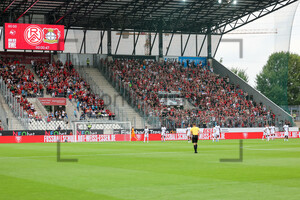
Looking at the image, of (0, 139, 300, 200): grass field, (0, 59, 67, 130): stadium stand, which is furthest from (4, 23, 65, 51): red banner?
(0, 139, 300, 200): grass field

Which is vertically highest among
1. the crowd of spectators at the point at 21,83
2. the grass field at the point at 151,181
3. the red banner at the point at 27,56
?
the red banner at the point at 27,56

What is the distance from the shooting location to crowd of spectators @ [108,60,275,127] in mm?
61688

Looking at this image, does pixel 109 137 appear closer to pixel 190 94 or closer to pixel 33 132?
pixel 33 132

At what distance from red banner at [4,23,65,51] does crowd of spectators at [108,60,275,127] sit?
9531 mm

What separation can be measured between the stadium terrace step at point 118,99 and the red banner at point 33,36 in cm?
746

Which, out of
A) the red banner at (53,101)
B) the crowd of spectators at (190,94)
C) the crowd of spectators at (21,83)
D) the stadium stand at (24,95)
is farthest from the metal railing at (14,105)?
the crowd of spectators at (190,94)

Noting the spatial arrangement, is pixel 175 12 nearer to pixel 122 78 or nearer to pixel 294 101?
pixel 122 78

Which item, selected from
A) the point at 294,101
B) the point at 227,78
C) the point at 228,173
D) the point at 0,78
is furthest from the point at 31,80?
the point at 294,101

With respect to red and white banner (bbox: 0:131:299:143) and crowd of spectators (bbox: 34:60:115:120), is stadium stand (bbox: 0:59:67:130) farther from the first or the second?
red and white banner (bbox: 0:131:299:143)

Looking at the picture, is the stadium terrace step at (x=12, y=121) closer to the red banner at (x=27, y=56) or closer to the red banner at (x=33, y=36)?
the red banner at (x=33, y=36)

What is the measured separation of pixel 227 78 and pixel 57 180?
201 feet

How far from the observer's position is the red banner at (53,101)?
59106 mm

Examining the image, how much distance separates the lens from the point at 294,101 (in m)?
111

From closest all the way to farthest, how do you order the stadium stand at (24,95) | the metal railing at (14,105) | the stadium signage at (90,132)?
1. the metal railing at (14,105)
2. the stadium stand at (24,95)
3. the stadium signage at (90,132)
